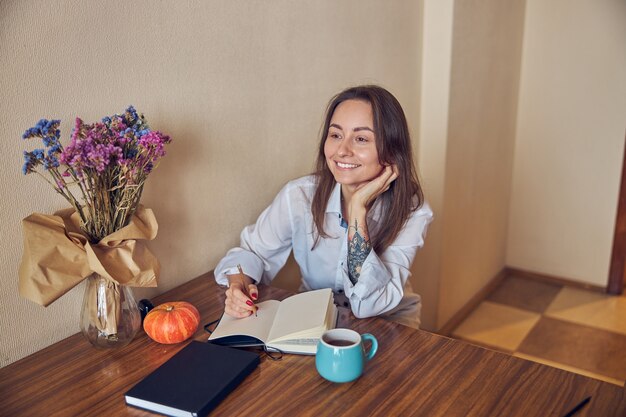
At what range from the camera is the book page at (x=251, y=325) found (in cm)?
117

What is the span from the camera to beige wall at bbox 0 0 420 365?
1080 mm

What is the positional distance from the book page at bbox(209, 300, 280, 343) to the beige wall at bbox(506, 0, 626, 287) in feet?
7.73

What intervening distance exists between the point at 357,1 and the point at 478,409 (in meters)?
1.43

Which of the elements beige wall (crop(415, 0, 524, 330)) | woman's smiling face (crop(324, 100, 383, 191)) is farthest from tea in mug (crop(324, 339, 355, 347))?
beige wall (crop(415, 0, 524, 330))

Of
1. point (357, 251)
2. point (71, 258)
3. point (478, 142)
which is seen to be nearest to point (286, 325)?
point (357, 251)

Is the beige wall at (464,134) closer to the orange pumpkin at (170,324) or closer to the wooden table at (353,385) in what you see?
the wooden table at (353,385)

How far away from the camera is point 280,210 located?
160 centimetres

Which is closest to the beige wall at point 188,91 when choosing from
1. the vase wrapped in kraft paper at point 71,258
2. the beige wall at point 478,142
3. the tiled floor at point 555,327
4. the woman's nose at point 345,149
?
the vase wrapped in kraft paper at point 71,258

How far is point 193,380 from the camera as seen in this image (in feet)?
3.34

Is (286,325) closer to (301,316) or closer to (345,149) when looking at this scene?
(301,316)

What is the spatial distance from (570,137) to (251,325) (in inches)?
98.1

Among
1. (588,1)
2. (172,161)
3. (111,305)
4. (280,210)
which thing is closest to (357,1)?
(280,210)

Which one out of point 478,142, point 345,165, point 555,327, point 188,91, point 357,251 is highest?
point 188,91

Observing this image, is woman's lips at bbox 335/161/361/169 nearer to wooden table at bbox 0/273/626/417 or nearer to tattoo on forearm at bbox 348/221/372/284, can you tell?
tattoo on forearm at bbox 348/221/372/284
